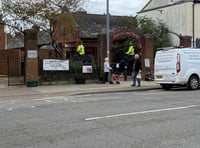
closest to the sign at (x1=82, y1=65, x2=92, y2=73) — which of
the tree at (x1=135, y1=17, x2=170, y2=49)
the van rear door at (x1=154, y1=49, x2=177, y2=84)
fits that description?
the van rear door at (x1=154, y1=49, x2=177, y2=84)

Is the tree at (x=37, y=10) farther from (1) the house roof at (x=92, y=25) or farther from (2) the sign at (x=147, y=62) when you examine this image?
(1) the house roof at (x=92, y=25)

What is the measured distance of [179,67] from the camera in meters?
19.8

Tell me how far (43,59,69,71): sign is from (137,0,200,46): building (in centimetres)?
1992

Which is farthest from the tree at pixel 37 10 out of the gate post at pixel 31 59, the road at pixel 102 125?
the road at pixel 102 125

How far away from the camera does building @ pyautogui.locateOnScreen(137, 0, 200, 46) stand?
1677 inches

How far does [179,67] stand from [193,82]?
1.18 m

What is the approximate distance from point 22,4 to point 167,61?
11309 millimetres

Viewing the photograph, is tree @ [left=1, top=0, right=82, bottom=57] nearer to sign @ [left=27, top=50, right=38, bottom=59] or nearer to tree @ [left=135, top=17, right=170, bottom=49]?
Result: sign @ [left=27, top=50, right=38, bottom=59]

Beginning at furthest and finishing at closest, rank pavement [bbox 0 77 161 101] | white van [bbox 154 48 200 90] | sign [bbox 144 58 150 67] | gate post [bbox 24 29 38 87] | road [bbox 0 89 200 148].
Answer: sign [bbox 144 58 150 67] → gate post [bbox 24 29 38 87] → white van [bbox 154 48 200 90] → pavement [bbox 0 77 161 101] → road [bbox 0 89 200 148]

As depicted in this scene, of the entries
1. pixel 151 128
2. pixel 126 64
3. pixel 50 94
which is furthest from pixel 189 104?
pixel 126 64

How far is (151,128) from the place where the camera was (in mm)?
9219

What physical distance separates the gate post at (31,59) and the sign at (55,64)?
0.72 m

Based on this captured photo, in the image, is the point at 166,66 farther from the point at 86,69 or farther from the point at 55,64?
the point at 55,64

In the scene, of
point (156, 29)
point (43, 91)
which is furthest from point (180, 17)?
point (43, 91)
